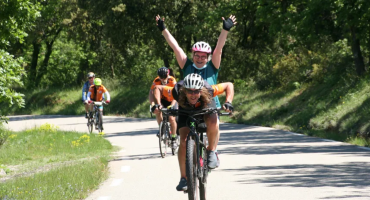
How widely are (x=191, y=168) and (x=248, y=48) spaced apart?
118ft

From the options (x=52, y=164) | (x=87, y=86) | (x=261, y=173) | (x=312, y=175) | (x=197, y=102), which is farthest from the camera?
(x=87, y=86)

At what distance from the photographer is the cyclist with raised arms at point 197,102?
7.95 m

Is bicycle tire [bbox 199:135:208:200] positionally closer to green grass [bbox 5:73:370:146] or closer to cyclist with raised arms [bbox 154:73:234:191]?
cyclist with raised arms [bbox 154:73:234:191]

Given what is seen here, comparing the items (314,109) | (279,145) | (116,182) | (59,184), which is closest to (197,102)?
(59,184)

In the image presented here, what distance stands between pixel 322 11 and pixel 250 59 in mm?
17411

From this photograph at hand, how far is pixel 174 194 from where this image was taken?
968 cm

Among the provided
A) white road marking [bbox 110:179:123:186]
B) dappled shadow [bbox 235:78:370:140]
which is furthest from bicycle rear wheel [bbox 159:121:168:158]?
dappled shadow [bbox 235:78:370:140]

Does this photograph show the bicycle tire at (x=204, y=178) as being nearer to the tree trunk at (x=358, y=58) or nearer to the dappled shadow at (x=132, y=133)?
the dappled shadow at (x=132, y=133)

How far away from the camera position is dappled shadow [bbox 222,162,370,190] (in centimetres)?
1012

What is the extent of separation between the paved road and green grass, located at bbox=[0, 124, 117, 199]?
1.01ft

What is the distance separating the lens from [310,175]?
11109 millimetres

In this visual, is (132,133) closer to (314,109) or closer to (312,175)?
(314,109)

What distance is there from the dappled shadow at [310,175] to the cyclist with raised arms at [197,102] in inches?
76.8

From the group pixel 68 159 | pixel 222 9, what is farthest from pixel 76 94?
pixel 68 159
